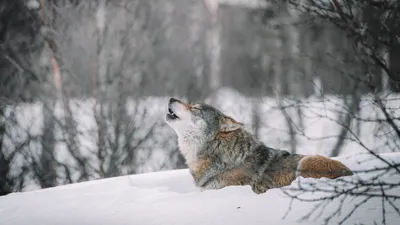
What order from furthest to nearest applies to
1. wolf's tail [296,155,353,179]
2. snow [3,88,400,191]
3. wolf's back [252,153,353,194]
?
snow [3,88,400,191] → wolf's back [252,153,353,194] → wolf's tail [296,155,353,179]

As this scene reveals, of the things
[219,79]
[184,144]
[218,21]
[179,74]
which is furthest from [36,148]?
[184,144]

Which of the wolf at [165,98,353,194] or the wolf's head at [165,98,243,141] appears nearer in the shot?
the wolf at [165,98,353,194]

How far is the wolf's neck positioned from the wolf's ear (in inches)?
12.0

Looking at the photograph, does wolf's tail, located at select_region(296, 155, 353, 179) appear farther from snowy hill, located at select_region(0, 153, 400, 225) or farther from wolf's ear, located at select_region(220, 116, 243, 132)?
wolf's ear, located at select_region(220, 116, 243, 132)

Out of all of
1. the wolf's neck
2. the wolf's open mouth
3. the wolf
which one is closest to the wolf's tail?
the wolf

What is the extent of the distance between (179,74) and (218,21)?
201 centimetres

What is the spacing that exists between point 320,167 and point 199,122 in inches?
59.7

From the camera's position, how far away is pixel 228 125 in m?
5.25

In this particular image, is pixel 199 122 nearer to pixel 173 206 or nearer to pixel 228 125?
pixel 228 125

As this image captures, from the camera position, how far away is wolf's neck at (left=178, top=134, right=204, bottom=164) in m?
5.30

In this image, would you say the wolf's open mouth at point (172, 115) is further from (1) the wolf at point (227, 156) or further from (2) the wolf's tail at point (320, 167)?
(2) the wolf's tail at point (320, 167)

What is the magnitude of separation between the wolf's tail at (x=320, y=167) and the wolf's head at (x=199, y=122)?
90cm

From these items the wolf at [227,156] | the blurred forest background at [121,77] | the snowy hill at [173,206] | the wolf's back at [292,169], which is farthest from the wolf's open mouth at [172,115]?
the blurred forest background at [121,77]

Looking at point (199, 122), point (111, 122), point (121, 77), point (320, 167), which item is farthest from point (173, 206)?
point (121, 77)
